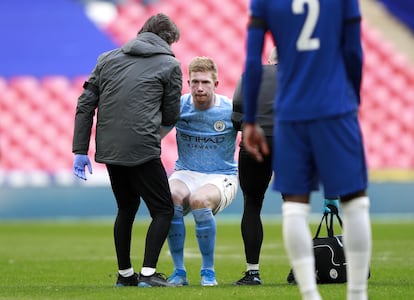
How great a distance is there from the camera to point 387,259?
9.84 m

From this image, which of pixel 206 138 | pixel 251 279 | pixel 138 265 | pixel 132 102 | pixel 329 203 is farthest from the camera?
pixel 138 265

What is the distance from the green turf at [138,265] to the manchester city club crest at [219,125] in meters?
1.13

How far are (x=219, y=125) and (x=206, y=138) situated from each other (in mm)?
137

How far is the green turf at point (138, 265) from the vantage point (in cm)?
651

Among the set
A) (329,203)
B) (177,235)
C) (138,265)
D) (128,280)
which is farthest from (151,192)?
(138,265)

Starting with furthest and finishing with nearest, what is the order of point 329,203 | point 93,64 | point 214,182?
1. point 93,64
2. point 214,182
3. point 329,203

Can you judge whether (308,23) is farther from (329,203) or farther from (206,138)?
(206,138)

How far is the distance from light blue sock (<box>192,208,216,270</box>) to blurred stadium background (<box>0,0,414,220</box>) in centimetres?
1140

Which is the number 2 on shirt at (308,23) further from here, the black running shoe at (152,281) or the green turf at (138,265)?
the black running shoe at (152,281)

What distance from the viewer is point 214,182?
7.39 m

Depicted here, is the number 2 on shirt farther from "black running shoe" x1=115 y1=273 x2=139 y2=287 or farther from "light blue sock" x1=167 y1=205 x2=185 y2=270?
"black running shoe" x1=115 y1=273 x2=139 y2=287

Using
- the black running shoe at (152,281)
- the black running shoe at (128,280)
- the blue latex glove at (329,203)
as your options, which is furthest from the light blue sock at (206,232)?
the blue latex glove at (329,203)

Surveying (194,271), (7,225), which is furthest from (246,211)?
(7,225)

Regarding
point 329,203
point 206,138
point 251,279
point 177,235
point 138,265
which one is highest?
point 206,138
